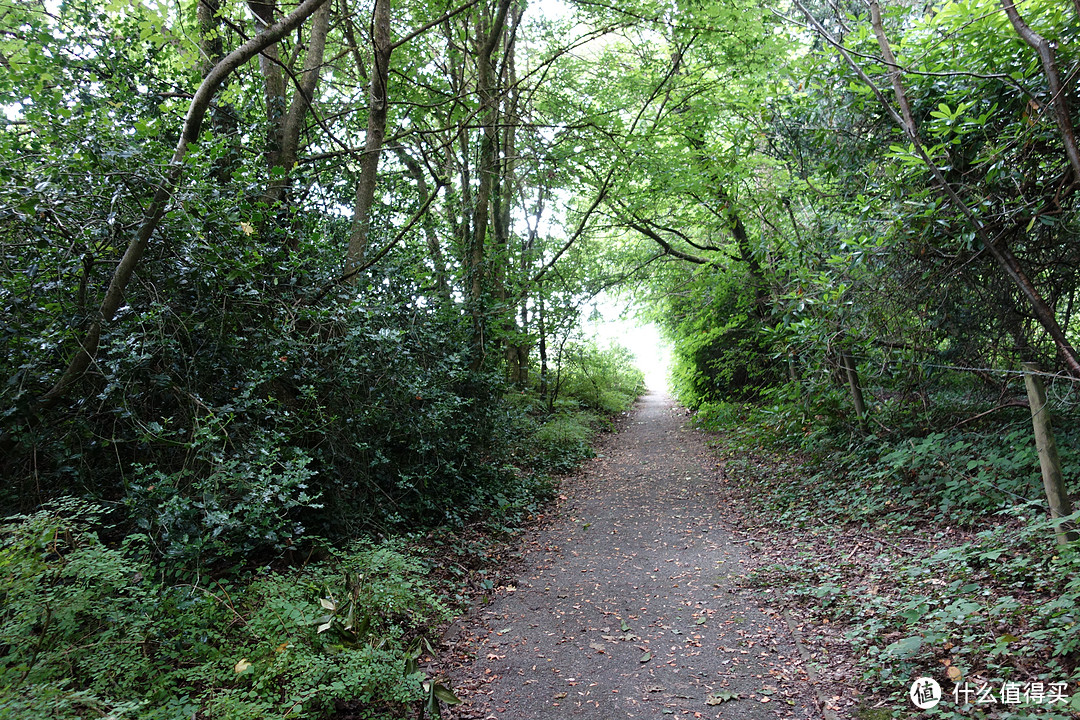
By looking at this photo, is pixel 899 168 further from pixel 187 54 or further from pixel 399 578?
pixel 187 54

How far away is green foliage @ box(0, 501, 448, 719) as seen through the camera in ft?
9.29

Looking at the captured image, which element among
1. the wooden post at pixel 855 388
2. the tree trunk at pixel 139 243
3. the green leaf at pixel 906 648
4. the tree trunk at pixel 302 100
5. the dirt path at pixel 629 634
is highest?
the tree trunk at pixel 302 100

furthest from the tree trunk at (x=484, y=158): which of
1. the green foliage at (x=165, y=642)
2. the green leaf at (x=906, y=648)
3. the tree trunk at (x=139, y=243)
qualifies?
the green leaf at (x=906, y=648)

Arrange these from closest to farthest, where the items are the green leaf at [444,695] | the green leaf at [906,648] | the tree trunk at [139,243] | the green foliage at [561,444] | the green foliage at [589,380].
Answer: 1. the green leaf at [906,648]
2. the green leaf at [444,695]
3. the tree trunk at [139,243]
4. the green foliage at [561,444]
5. the green foliage at [589,380]

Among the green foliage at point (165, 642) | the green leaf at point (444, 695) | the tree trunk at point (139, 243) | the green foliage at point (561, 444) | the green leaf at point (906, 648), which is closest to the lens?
the green foliage at point (165, 642)

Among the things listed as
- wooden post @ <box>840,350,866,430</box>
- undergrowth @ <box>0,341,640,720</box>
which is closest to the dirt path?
undergrowth @ <box>0,341,640,720</box>

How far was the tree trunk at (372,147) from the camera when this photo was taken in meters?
6.27

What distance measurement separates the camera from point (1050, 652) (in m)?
2.97

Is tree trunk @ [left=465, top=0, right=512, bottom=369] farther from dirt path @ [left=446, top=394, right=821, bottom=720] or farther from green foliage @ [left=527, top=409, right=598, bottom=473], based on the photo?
dirt path @ [left=446, top=394, right=821, bottom=720]

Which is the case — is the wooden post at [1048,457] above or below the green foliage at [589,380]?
below

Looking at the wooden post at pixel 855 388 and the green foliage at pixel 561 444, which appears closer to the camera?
the wooden post at pixel 855 388

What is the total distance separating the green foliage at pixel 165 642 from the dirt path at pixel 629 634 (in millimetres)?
764

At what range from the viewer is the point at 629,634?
14.9ft

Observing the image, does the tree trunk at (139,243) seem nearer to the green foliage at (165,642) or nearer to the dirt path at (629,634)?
the green foliage at (165,642)
